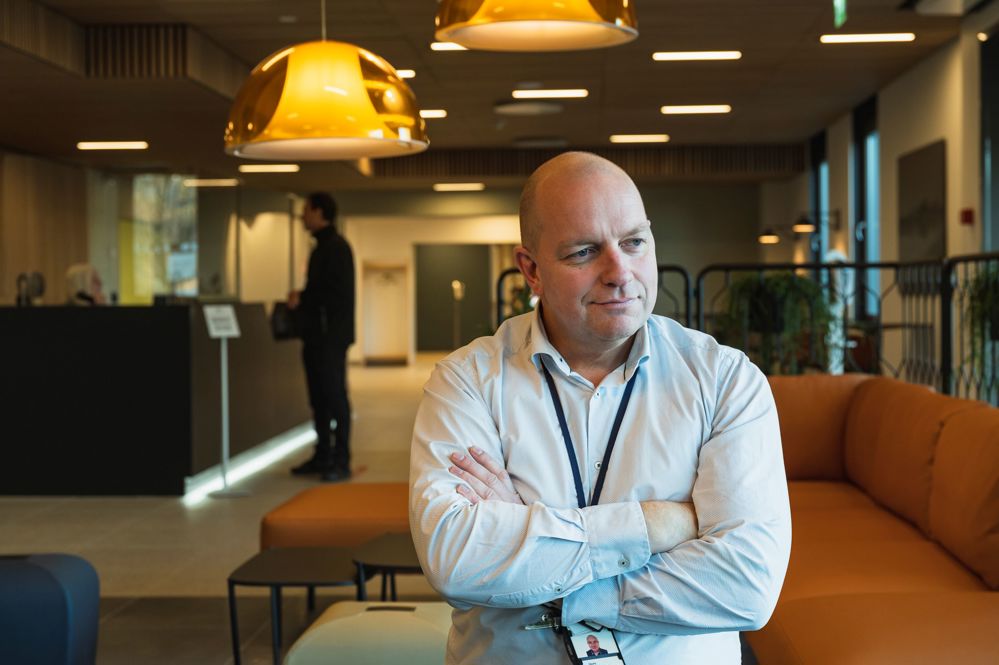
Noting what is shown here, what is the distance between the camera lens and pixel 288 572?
390cm

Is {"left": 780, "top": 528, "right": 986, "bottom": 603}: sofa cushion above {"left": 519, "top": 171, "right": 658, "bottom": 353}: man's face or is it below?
below

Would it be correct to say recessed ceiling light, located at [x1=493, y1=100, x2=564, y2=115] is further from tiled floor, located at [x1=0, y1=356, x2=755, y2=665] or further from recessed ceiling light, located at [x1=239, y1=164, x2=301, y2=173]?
tiled floor, located at [x1=0, y1=356, x2=755, y2=665]

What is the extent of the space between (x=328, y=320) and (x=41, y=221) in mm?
6342

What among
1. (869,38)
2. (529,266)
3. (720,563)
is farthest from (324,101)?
(869,38)

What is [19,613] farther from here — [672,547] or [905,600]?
[905,600]

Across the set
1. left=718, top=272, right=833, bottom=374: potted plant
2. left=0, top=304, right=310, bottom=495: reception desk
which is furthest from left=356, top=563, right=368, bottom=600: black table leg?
left=0, top=304, right=310, bottom=495: reception desk

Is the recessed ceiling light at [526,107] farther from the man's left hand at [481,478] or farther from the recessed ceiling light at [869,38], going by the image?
the man's left hand at [481,478]

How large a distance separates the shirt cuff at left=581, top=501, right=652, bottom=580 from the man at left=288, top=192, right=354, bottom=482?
6.53 metres

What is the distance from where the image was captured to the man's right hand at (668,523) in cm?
191

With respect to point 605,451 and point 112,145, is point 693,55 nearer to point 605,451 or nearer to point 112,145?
point 112,145

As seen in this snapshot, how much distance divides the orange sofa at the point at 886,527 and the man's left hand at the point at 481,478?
43.9 inches

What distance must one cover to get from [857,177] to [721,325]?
24.1ft

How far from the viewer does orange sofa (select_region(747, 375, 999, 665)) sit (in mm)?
2760

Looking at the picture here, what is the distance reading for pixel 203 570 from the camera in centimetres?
584
